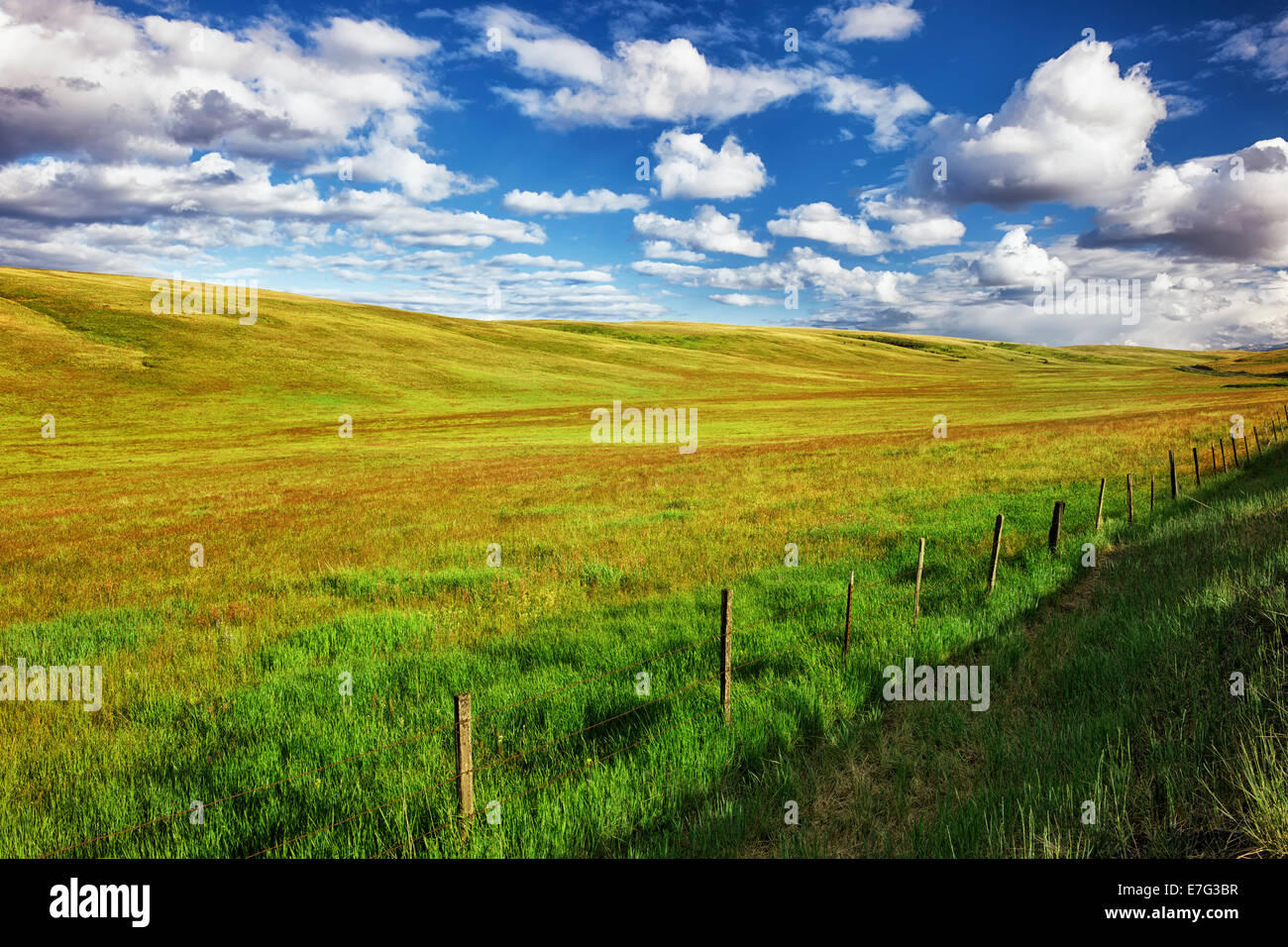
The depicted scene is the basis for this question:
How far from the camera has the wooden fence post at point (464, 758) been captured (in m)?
5.09

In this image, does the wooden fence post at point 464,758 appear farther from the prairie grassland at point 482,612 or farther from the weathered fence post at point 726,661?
the weathered fence post at point 726,661

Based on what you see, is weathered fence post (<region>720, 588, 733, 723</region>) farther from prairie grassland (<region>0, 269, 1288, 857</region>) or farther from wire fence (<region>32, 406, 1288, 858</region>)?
prairie grassland (<region>0, 269, 1288, 857</region>)

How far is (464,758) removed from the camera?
517 cm

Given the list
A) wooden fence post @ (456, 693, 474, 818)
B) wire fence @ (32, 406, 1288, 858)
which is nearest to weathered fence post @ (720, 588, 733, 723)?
wire fence @ (32, 406, 1288, 858)

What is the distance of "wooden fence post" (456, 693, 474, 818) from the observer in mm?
5090

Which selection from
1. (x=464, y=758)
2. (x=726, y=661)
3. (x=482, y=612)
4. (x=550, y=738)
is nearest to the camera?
(x=464, y=758)

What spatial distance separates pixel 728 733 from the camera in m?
6.75

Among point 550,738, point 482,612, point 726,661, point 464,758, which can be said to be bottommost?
point 550,738

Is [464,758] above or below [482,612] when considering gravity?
above

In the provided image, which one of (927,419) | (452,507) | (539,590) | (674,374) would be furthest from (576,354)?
(539,590)

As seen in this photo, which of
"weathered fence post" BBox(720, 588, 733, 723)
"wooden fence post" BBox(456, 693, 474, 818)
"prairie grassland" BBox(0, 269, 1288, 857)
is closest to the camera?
"wooden fence post" BBox(456, 693, 474, 818)

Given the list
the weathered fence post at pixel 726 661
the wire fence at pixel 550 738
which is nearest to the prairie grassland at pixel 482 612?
the wire fence at pixel 550 738

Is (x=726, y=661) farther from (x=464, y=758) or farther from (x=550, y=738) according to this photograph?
(x=464, y=758)

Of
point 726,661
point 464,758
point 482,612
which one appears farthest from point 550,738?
point 482,612
